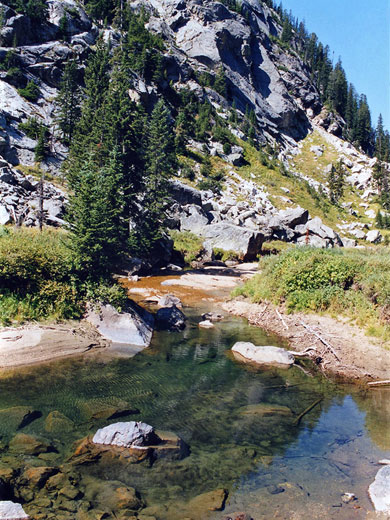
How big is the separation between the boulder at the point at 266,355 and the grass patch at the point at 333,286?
442cm

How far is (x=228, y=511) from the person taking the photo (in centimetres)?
719

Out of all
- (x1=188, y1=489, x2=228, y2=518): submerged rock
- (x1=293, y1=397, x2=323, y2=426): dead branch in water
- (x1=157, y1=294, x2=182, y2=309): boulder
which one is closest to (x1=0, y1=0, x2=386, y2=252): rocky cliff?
(x1=157, y1=294, x2=182, y2=309): boulder

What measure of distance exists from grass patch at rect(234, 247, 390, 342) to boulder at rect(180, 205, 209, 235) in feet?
102

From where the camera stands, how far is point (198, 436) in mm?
9914

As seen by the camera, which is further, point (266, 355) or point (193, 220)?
point (193, 220)

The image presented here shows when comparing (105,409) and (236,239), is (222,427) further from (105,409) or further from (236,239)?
(236,239)

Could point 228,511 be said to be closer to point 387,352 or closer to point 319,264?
point 387,352

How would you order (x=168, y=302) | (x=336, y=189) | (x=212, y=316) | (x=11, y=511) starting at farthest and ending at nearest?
(x=336, y=189) < (x=168, y=302) < (x=212, y=316) < (x=11, y=511)

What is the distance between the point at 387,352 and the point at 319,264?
6.84 metres

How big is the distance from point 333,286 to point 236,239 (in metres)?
30.3

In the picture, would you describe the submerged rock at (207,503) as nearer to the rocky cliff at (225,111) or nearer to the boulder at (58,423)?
the boulder at (58,423)

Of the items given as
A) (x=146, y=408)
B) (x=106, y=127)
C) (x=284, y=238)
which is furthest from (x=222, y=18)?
(x=146, y=408)

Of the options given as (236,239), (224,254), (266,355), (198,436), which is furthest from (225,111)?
(198,436)

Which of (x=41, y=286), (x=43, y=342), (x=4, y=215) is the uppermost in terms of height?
(x=4, y=215)
